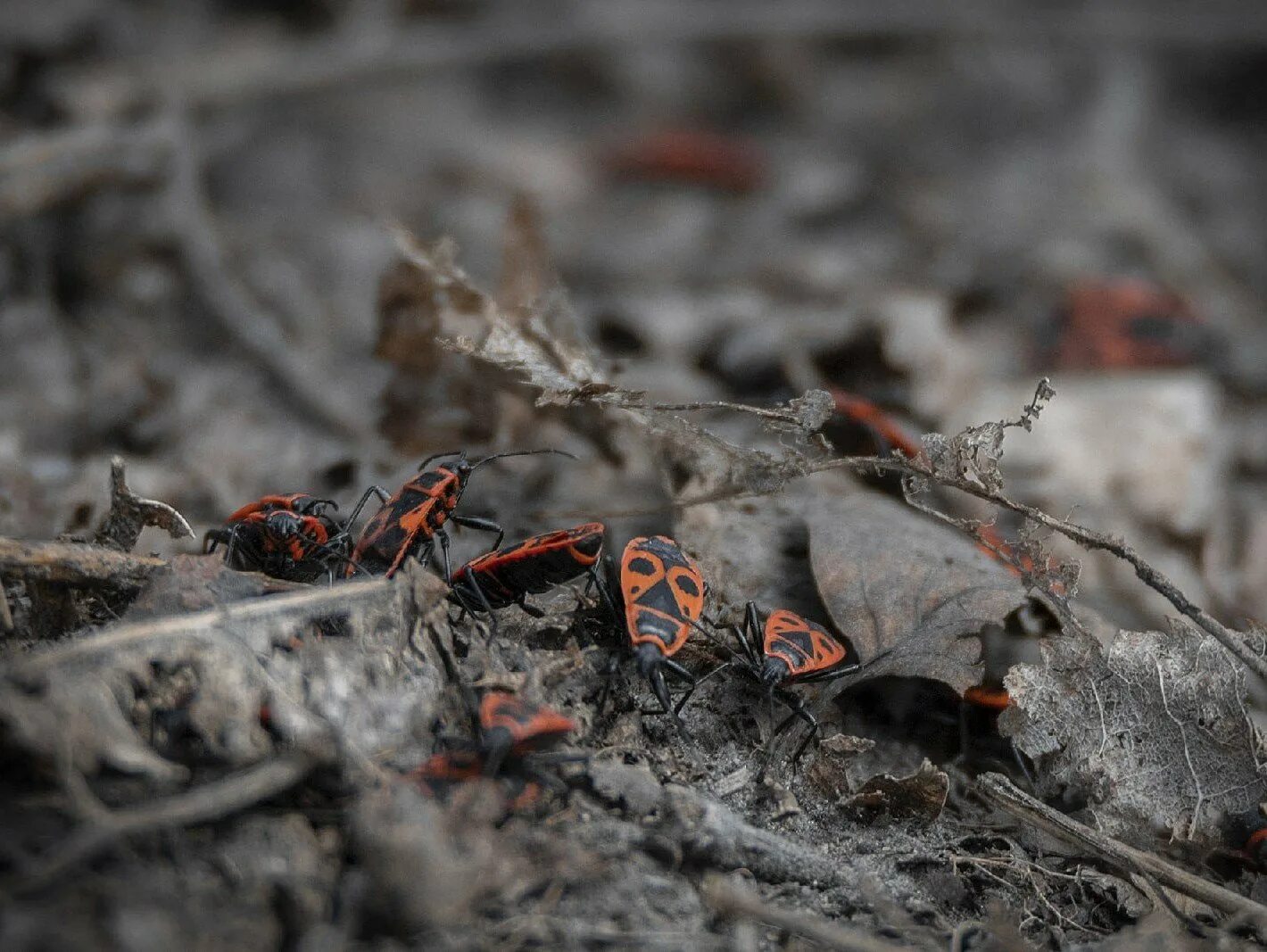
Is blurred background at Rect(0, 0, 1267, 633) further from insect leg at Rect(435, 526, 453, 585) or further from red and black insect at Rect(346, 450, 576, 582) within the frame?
insect leg at Rect(435, 526, 453, 585)

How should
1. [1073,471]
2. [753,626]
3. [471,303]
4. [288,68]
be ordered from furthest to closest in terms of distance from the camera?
[288,68] → [1073,471] → [471,303] → [753,626]

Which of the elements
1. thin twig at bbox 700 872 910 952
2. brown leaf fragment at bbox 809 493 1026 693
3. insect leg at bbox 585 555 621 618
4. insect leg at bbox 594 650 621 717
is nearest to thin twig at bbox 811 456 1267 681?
brown leaf fragment at bbox 809 493 1026 693

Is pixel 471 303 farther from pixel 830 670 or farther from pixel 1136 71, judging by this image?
pixel 1136 71

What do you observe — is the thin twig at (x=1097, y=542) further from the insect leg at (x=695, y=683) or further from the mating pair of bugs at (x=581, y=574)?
the insect leg at (x=695, y=683)

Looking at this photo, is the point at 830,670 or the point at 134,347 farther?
the point at 134,347

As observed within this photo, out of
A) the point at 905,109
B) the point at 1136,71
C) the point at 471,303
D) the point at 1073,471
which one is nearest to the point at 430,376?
the point at 471,303
